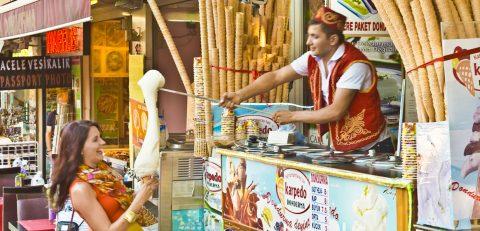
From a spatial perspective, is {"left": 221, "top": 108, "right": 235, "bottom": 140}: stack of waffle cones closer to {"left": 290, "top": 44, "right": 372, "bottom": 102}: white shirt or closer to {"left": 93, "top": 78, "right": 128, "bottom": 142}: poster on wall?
{"left": 290, "top": 44, "right": 372, "bottom": 102}: white shirt

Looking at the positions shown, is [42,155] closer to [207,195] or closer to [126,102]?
[126,102]

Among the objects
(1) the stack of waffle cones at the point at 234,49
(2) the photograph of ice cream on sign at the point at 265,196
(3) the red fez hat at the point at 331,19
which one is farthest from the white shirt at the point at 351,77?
(1) the stack of waffle cones at the point at 234,49

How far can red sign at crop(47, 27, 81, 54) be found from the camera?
1541 centimetres

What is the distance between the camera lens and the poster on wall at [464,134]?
3998mm

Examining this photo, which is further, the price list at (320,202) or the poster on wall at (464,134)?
the price list at (320,202)

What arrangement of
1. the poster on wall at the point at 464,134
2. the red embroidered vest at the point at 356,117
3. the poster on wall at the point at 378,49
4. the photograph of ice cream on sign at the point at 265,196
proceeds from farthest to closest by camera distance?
the poster on wall at the point at 378,49
the red embroidered vest at the point at 356,117
the photograph of ice cream on sign at the point at 265,196
the poster on wall at the point at 464,134

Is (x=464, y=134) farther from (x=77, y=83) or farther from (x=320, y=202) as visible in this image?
(x=77, y=83)

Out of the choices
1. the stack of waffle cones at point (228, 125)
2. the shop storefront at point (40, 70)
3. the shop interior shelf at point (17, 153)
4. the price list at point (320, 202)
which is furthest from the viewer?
the shop interior shelf at point (17, 153)

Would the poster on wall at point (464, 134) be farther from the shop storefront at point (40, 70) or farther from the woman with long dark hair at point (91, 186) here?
the shop storefront at point (40, 70)

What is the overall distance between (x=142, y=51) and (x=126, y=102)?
Result: 10.3ft

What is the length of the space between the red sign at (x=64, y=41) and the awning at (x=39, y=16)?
2511 millimetres

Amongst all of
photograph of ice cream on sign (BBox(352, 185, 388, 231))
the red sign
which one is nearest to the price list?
photograph of ice cream on sign (BBox(352, 185, 388, 231))

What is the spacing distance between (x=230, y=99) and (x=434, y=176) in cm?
249

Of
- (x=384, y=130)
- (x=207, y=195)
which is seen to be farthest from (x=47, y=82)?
(x=384, y=130)
